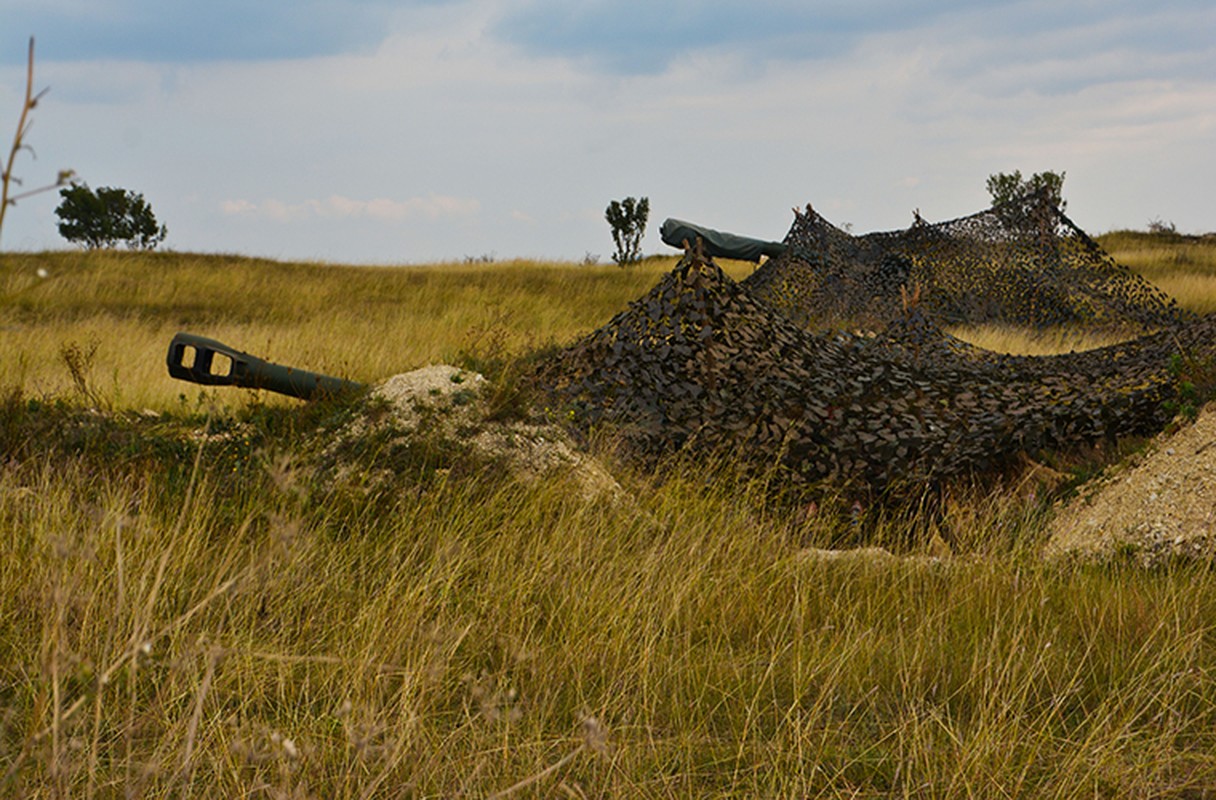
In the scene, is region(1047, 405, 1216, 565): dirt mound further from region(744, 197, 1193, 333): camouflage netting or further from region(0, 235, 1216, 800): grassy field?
region(744, 197, 1193, 333): camouflage netting

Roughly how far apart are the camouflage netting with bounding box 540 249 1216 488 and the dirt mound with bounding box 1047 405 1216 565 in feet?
2.83

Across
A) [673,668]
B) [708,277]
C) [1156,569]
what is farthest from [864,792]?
[708,277]

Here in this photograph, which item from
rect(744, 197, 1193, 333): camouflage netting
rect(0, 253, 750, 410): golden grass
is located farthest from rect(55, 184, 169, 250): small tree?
rect(744, 197, 1193, 333): camouflage netting

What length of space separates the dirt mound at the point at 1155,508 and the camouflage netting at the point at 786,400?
2.83 feet

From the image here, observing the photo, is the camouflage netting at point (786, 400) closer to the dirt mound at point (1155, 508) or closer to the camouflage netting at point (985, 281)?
the dirt mound at point (1155, 508)

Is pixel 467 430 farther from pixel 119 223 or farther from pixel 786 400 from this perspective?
pixel 119 223

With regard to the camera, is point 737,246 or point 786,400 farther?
point 737,246

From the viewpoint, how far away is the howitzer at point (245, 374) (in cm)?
671

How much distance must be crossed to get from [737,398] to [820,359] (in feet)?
3.50

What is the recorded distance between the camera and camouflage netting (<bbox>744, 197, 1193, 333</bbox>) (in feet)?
49.4

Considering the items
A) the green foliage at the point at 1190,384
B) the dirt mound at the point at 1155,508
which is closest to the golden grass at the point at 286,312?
the dirt mound at the point at 1155,508

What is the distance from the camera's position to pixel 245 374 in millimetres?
7113

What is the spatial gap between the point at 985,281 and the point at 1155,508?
10.8 m

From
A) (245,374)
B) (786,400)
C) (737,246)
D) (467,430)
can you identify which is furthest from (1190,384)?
(737,246)
